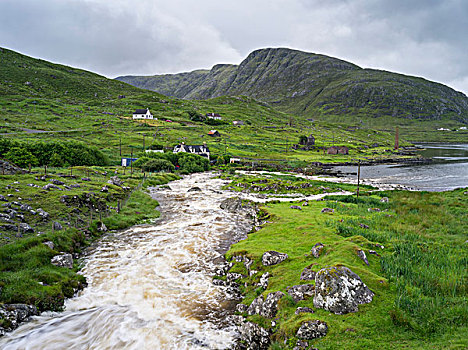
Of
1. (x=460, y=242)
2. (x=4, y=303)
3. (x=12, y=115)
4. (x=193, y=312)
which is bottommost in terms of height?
(x=193, y=312)

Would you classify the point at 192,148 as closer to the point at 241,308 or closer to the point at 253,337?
the point at 241,308

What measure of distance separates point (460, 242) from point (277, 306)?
1872cm

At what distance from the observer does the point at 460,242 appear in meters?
23.3

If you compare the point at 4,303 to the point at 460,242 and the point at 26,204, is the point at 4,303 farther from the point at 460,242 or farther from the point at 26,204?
the point at 460,242

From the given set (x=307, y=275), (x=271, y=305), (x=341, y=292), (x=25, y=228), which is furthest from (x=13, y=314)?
(x=341, y=292)

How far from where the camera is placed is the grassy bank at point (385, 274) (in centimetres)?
1202

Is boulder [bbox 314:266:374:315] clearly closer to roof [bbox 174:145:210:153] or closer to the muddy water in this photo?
the muddy water

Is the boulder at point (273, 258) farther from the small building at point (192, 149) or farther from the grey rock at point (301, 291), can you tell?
the small building at point (192, 149)

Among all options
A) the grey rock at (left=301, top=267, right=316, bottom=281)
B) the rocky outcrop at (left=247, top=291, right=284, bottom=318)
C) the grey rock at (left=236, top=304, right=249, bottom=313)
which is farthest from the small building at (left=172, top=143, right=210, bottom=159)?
the rocky outcrop at (left=247, top=291, right=284, bottom=318)

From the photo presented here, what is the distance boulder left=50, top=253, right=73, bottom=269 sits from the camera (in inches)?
924

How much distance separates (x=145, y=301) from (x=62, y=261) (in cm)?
956

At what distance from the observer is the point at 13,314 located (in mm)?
16844

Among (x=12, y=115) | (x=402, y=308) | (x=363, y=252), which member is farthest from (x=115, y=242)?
(x=12, y=115)

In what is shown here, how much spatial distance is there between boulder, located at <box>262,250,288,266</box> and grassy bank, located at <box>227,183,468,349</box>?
0.49 meters
